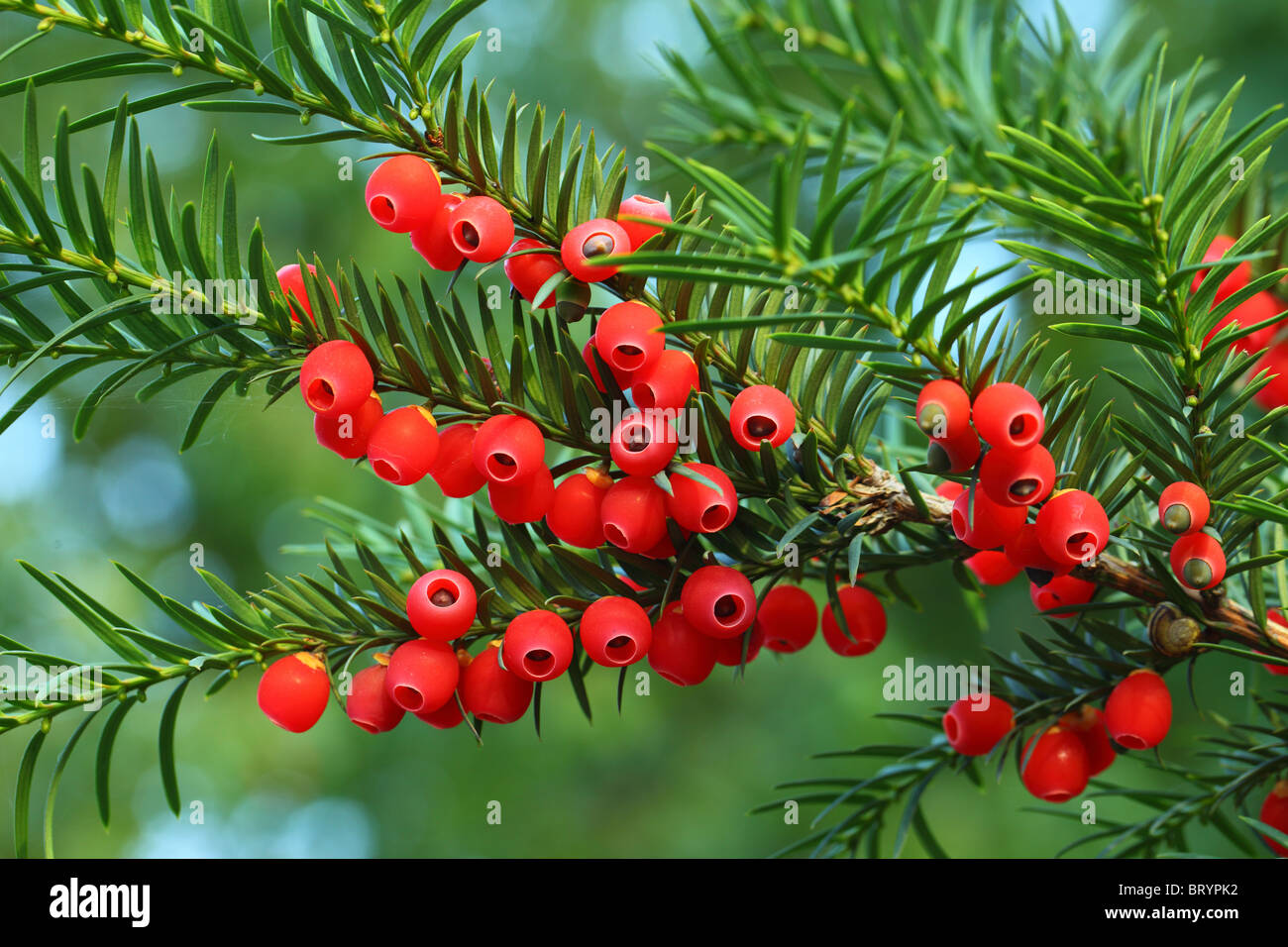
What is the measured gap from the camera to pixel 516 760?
2117 mm

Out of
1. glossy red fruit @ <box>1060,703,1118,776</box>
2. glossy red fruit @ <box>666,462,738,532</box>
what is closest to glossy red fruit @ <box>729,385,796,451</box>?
glossy red fruit @ <box>666,462,738,532</box>

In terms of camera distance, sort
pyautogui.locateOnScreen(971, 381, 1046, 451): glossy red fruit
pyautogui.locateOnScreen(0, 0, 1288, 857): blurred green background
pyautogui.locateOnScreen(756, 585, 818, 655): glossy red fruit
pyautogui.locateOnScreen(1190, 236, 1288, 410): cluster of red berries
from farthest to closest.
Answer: pyautogui.locateOnScreen(0, 0, 1288, 857): blurred green background < pyautogui.locateOnScreen(1190, 236, 1288, 410): cluster of red berries < pyautogui.locateOnScreen(756, 585, 818, 655): glossy red fruit < pyautogui.locateOnScreen(971, 381, 1046, 451): glossy red fruit

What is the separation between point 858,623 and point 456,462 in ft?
0.75

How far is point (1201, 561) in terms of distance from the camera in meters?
0.41

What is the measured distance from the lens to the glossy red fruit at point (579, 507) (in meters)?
0.42

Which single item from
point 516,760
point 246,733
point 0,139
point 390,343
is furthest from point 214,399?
point 516,760

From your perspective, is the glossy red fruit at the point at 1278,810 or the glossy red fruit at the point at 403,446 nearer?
the glossy red fruit at the point at 403,446

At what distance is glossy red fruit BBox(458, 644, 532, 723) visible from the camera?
43cm

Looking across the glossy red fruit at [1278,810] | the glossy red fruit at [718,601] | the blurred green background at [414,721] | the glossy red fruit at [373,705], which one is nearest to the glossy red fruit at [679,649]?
the glossy red fruit at [718,601]

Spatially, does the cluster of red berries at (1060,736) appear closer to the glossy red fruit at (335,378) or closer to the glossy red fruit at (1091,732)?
the glossy red fruit at (1091,732)

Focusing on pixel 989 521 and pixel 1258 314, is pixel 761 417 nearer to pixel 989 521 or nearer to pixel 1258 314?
pixel 989 521

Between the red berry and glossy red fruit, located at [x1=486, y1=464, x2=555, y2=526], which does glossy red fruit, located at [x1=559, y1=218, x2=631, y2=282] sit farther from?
the red berry

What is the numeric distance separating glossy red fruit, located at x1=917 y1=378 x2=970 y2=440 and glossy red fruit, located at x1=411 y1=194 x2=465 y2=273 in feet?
0.66

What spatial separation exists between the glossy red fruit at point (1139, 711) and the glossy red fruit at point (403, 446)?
0.34 metres
